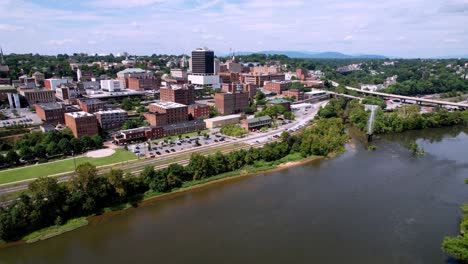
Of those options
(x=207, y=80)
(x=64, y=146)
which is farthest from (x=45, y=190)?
(x=207, y=80)

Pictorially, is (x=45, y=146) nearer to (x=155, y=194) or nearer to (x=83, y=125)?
(x=83, y=125)

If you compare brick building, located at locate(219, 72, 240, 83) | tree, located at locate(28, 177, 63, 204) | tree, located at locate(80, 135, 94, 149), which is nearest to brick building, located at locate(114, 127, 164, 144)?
tree, located at locate(80, 135, 94, 149)

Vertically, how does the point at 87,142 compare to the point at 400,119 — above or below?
below

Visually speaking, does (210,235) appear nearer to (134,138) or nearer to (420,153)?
(134,138)

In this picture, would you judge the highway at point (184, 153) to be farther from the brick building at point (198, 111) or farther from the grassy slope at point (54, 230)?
the brick building at point (198, 111)

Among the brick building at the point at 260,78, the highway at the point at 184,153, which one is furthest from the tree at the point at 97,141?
the brick building at the point at 260,78

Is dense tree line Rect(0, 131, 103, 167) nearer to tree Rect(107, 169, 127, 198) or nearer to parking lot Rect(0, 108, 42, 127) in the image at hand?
parking lot Rect(0, 108, 42, 127)
